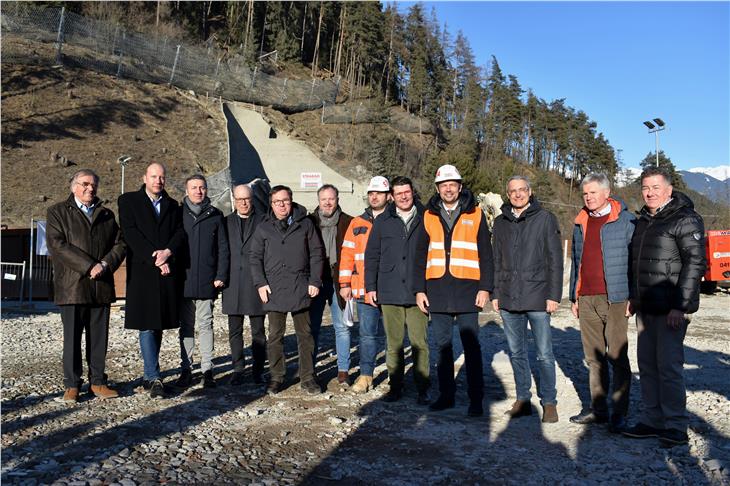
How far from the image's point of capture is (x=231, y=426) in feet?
16.5

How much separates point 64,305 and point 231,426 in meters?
2.10

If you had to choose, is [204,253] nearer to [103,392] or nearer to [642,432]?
[103,392]

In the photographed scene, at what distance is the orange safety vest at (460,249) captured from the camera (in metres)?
5.55

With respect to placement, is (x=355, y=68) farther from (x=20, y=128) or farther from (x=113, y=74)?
(x=20, y=128)

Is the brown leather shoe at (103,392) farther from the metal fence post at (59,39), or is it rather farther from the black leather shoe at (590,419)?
the metal fence post at (59,39)

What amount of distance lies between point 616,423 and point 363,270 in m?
2.82

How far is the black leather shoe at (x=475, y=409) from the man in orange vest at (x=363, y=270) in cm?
133

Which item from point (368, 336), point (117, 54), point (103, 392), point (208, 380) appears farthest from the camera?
point (117, 54)

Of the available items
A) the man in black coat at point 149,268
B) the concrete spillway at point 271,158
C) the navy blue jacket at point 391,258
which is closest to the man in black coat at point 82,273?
the man in black coat at point 149,268

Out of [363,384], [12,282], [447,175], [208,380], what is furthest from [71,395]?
[12,282]

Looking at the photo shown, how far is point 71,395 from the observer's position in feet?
18.6

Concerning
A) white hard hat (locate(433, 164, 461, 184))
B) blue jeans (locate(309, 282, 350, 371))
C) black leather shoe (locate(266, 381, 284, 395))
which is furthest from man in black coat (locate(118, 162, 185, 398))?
white hard hat (locate(433, 164, 461, 184))

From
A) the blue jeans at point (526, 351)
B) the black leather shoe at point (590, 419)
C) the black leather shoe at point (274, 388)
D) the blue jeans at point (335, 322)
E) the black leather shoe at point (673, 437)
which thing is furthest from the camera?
the blue jeans at point (335, 322)

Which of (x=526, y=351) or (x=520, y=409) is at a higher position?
(x=526, y=351)
